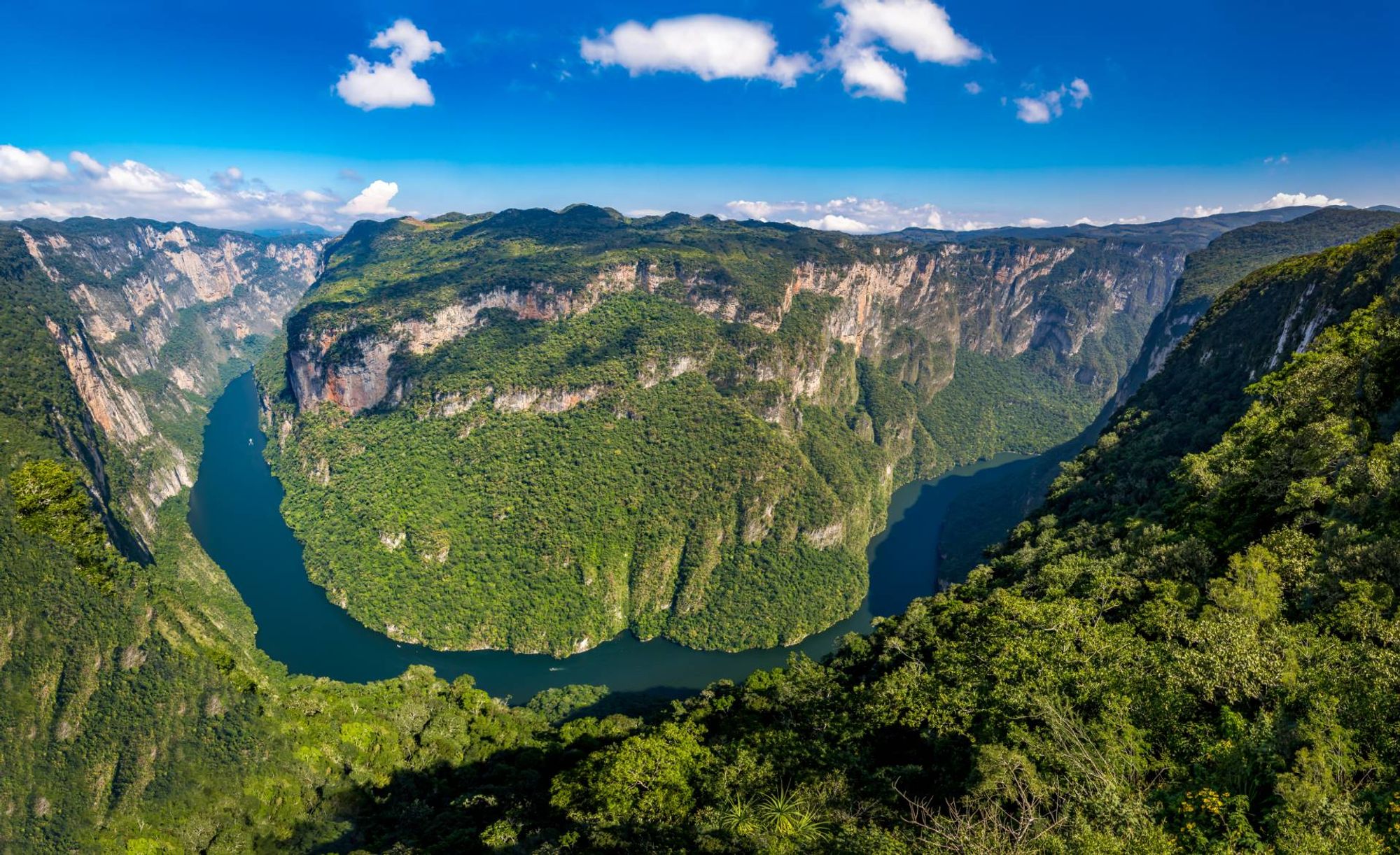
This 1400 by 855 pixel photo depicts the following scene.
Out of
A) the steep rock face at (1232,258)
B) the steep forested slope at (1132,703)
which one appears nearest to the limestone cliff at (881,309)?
the steep rock face at (1232,258)

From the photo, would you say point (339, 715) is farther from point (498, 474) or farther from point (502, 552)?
point (498, 474)

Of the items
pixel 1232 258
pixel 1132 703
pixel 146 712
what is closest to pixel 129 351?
pixel 146 712

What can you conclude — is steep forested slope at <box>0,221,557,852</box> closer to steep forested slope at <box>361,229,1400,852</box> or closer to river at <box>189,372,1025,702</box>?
river at <box>189,372,1025,702</box>

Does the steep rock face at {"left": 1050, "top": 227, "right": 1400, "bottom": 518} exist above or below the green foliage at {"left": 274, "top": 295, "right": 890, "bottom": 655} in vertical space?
above

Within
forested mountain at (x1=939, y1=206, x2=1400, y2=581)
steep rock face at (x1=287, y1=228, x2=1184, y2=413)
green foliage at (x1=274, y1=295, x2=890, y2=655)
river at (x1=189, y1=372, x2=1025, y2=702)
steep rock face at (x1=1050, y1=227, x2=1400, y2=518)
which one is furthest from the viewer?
steep rock face at (x1=287, y1=228, x2=1184, y2=413)

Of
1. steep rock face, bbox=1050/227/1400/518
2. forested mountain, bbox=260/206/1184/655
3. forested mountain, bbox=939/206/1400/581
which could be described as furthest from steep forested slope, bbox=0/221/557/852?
forested mountain, bbox=939/206/1400/581

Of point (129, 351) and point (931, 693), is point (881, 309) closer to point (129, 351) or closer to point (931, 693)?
point (931, 693)
